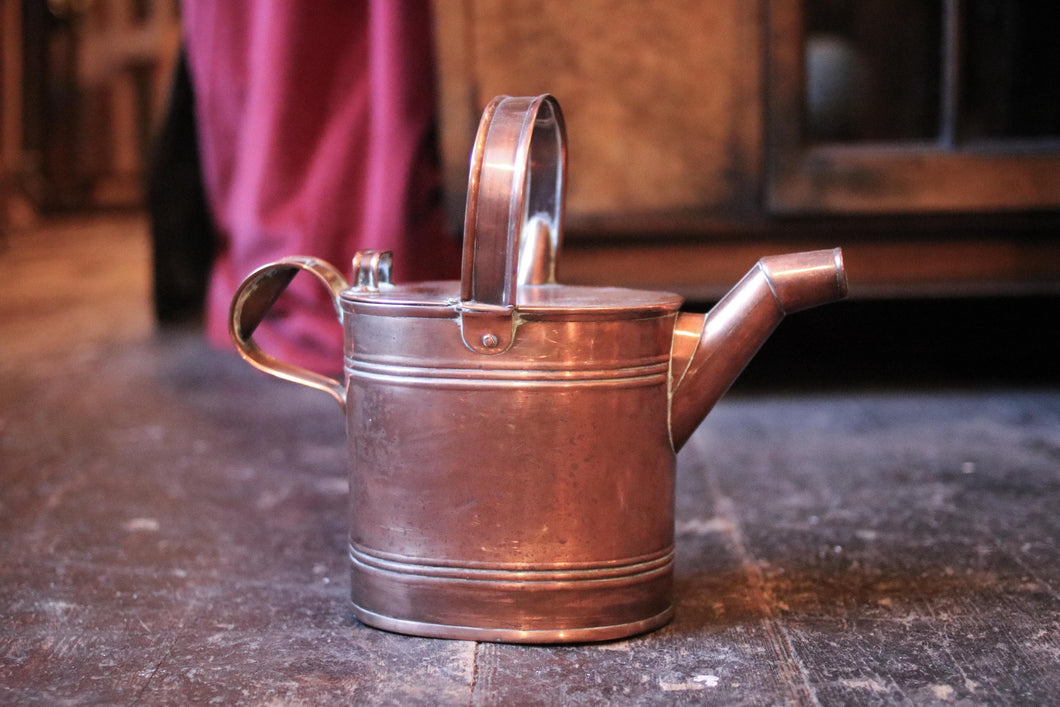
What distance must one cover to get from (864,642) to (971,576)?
0.19 m

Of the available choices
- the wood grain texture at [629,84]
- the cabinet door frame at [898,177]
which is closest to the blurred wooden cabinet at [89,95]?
the wood grain texture at [629,84]

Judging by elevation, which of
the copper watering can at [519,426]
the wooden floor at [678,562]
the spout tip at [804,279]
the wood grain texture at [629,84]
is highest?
the wood grain texture at [629,84]

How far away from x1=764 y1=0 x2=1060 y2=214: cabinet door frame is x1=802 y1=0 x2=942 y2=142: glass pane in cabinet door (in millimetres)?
1118

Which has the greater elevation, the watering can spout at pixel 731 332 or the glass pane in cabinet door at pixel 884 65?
the glass pane in cabinet door at pixel 884 65

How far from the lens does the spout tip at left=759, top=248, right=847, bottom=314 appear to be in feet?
2.55

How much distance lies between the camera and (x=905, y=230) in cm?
167

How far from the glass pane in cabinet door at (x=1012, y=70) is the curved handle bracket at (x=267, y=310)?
7.18 ft

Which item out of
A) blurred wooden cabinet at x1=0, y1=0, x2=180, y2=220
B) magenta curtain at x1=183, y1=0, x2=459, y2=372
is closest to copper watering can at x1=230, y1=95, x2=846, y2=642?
magenta curtain at x1=183, y1=0, x2=459, y2=372

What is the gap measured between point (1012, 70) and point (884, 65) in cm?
30

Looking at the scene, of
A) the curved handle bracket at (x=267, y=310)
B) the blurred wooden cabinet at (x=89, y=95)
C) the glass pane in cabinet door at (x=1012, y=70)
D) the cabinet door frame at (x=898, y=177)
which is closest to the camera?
the curved handle bracket at (x=267, y=310)

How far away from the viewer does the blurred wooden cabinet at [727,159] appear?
5.14 feet

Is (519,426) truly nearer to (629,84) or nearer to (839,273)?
(839,273)

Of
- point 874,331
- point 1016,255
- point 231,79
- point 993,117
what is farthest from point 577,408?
point 993,117

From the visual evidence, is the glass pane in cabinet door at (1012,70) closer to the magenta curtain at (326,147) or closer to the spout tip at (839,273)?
the magenta curtain at (326,147)
